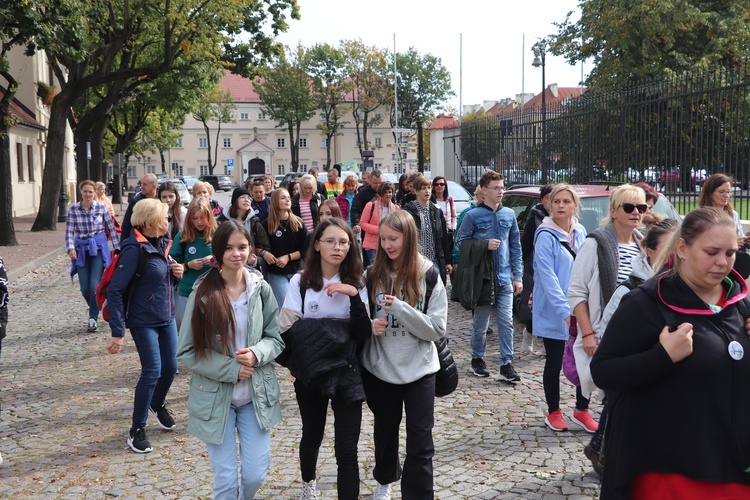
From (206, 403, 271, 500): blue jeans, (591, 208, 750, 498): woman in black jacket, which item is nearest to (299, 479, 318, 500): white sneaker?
(206, 403, 271, 500): blue jeans

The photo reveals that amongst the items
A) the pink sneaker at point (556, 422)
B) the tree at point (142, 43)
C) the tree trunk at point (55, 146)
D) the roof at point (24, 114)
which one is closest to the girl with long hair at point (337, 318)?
the pink sneaker at point (556, 422)

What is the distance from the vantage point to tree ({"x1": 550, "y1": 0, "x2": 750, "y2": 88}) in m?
30.6

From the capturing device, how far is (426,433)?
407cm

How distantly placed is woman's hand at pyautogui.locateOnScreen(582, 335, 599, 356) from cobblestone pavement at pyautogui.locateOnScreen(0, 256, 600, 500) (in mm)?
827

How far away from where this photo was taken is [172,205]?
827 centimetres

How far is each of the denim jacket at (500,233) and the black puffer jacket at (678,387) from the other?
467 cm

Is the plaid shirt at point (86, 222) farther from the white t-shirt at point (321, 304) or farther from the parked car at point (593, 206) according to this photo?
the white t-shirt at point (321, 304)

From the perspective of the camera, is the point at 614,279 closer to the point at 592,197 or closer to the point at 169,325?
the point at 169,325

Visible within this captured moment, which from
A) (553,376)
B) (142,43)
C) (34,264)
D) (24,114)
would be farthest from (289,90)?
(553,376)

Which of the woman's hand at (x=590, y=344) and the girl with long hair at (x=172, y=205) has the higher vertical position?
the girl with long hair at (x=172, y=205)

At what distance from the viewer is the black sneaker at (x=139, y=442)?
5.54m

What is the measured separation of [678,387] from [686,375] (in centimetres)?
5

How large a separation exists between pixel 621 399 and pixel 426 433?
1449mm

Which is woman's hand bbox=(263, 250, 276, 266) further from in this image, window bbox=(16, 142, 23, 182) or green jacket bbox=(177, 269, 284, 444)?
window bbox=(16, 142, 23, 182)
